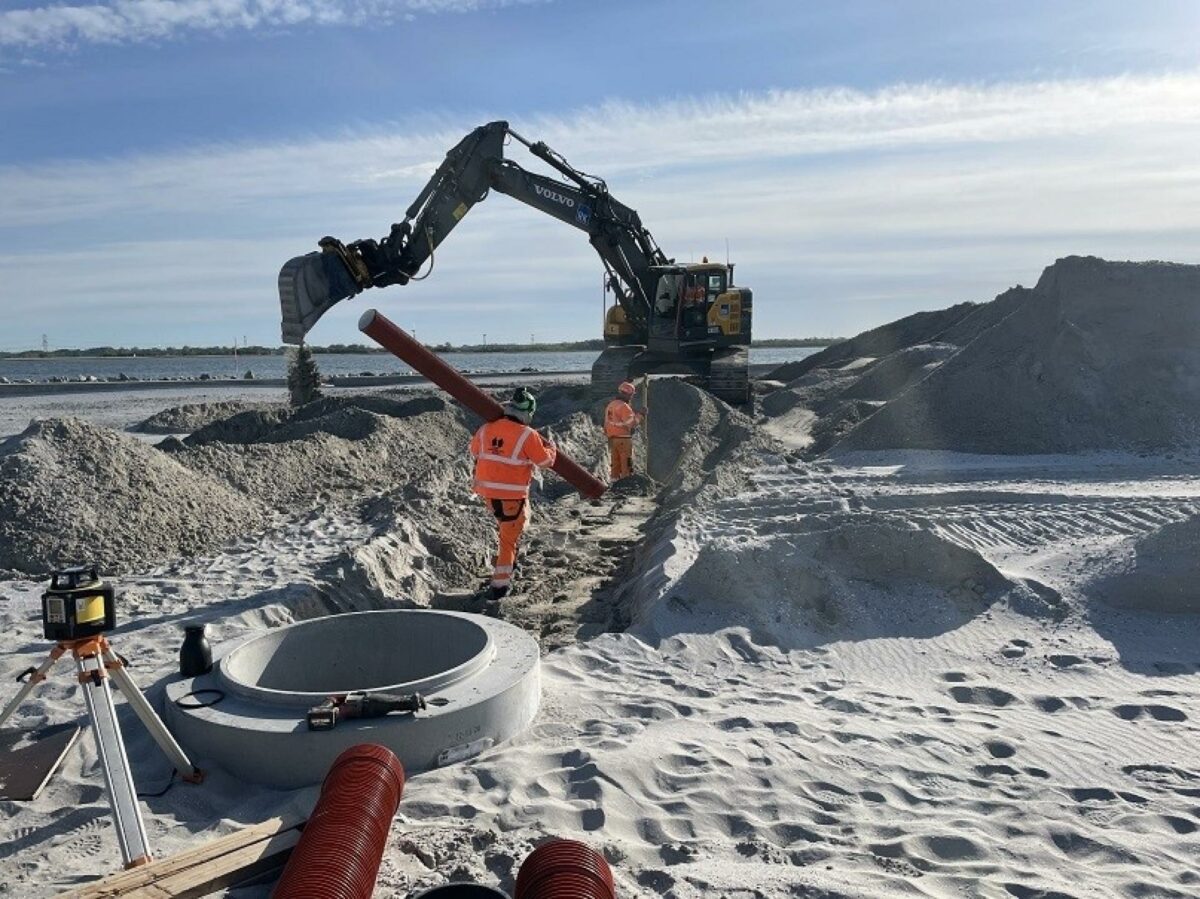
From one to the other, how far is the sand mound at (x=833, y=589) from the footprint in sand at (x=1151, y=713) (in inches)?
61.1

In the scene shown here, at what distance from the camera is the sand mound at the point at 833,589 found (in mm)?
7230

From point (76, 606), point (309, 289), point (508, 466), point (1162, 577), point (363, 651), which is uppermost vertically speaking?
point (309, 289)

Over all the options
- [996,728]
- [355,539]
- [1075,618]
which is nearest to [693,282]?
[355,539]

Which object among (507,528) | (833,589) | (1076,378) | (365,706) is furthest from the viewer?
(1076,378)

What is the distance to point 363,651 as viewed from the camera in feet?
21.4

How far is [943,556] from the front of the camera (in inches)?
310

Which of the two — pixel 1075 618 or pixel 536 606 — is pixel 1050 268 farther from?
pixel 536 606

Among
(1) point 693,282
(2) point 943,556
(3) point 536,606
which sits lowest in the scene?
(3) point 536,606

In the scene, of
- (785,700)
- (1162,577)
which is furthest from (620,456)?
(785,700)

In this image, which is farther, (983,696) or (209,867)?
(983,696)

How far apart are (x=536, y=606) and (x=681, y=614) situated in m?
1.62

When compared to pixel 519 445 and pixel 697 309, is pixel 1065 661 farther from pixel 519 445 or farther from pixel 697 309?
pixel 697 309

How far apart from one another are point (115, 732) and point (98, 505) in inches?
243

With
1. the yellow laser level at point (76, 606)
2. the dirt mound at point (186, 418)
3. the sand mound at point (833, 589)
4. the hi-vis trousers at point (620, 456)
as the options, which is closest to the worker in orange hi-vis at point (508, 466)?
the sand mound at point (833, 589)
